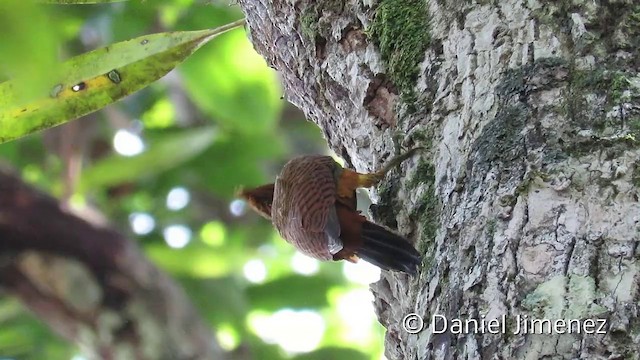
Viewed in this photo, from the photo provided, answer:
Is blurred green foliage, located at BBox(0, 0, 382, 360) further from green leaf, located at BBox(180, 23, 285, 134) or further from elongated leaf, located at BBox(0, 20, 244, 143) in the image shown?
elongated leaf, located at BBox(0, 20, 244, 143)

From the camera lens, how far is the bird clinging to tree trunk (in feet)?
4.48

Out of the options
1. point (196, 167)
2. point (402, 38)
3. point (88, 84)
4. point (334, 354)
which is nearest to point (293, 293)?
point (334, 354)

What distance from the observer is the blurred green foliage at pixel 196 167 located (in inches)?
127

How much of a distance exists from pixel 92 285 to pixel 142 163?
0.55 m

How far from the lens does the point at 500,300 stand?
3.32ft

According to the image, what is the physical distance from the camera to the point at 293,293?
3.63 meters

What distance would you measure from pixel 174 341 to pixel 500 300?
2.09m

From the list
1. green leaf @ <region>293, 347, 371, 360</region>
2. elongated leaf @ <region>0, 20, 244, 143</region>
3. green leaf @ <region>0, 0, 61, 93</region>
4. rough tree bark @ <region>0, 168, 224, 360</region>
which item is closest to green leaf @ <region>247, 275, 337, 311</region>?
green leaf @ <region>293, 347, 371, 360</region>

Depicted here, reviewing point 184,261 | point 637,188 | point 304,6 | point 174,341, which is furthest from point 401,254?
point 184,261

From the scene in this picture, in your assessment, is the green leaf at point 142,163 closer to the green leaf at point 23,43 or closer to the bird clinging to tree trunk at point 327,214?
the bird clinging to tree trunk at point 327,214

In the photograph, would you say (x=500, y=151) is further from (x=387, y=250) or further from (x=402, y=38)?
(x=402, y=38)

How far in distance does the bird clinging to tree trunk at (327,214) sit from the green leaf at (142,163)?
178 centimetres

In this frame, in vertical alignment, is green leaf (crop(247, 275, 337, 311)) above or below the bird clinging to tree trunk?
above

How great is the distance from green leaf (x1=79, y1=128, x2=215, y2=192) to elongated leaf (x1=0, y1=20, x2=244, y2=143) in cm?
126
